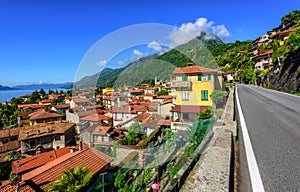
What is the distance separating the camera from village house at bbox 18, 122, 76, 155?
2519 cm

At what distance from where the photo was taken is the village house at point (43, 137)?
2519cm

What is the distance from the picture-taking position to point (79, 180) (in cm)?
668

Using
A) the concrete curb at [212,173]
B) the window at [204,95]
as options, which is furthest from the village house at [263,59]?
the concrete curb at [212,173]

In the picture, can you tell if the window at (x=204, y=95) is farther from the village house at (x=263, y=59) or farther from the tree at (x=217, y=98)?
the village house at (x=263, y=59)

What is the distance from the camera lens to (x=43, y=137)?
1048 inches

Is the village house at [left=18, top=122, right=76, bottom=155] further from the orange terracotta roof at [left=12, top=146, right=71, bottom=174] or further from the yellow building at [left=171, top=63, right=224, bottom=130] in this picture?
the yellow building at [left=171, top=63, right=224, bottom=130]

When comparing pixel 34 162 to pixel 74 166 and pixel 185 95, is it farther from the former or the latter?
pixel 185 95

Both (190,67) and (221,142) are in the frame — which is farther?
(190,67)

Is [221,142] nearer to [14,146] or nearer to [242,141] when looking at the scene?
[242,141]

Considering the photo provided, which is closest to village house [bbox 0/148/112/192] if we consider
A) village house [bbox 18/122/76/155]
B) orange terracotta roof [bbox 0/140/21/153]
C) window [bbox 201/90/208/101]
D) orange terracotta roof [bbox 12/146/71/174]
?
orange terracotta roof [bbox 12/146/71/174]

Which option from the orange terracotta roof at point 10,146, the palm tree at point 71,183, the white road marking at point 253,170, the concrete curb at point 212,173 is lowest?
the orange terracotta roof at point 10,146

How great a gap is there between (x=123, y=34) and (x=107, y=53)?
736mm

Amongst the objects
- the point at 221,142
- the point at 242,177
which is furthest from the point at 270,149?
the point at 242,177

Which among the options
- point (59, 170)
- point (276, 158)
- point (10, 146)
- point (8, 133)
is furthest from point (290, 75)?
point (8, 133)
